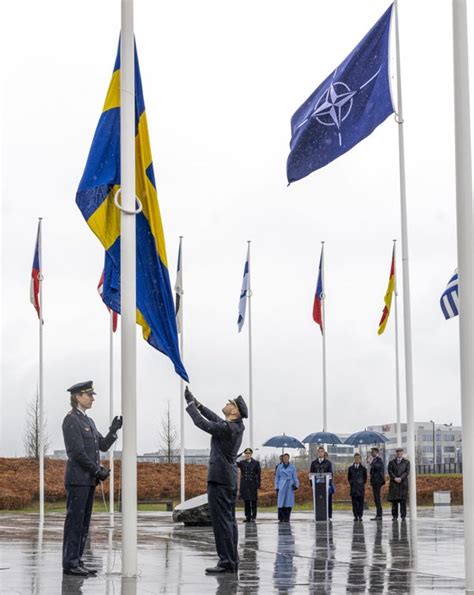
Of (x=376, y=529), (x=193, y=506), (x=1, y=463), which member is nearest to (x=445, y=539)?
(x=376, y=529)

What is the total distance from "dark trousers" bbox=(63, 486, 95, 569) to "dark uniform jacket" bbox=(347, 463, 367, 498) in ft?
52.0

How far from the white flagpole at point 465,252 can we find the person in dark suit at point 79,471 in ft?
12.3

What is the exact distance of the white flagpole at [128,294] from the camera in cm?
1194

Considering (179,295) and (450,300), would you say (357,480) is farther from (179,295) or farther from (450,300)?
(450,300)

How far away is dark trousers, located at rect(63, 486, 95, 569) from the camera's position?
40.6 ft

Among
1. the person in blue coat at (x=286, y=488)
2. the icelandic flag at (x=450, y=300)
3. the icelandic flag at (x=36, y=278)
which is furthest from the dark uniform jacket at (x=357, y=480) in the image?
the icelandic flag at (x=36, y=278)

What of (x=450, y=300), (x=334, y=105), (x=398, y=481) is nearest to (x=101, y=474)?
(x=334, y=105)

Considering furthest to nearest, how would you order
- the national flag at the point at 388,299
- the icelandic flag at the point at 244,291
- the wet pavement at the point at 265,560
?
the icelandic flag at the point at 244,291 → the national flag at the point at 388,299 → the wet pavement at the point at 265,560

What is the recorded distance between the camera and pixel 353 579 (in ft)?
41.9

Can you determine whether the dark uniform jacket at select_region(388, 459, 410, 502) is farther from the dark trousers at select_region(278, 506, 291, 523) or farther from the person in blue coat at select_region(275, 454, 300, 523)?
the dark trousers at select_region(278, 506, 291, 523)

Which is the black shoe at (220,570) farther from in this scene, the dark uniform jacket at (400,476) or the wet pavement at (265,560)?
the dark uniform jacket at (400,476)

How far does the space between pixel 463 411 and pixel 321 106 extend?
6831 millimetres

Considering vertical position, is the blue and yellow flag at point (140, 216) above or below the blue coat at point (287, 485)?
above

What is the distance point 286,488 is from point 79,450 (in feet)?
49.9
